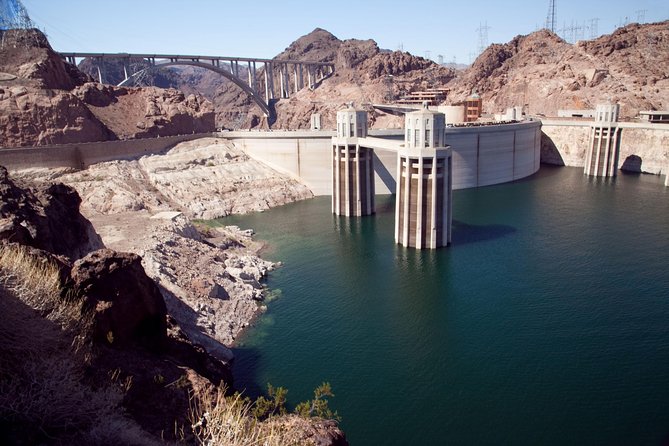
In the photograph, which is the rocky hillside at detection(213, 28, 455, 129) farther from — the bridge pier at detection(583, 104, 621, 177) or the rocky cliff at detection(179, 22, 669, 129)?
the bridge pier at detection(583, 104, 621, 177)

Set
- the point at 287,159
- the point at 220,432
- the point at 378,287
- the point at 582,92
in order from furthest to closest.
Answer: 1. the point at 582,92
2. the point at 287,159
3. the point at 378,287
4. the point at 220,432

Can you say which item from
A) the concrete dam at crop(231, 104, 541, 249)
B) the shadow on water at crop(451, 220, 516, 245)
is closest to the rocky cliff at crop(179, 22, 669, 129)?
the concrete dam at crop(231, 104, 541, 249)

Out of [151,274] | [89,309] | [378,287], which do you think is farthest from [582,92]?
[89,309]

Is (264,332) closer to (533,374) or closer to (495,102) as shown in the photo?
(533,374)

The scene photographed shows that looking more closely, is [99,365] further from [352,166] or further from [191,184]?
[191,184]

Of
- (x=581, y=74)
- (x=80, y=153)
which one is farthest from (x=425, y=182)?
(x=581, y=74)

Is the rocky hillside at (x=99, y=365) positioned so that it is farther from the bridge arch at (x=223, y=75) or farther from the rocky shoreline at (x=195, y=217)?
the bridge arch at (x=223, y=75)
